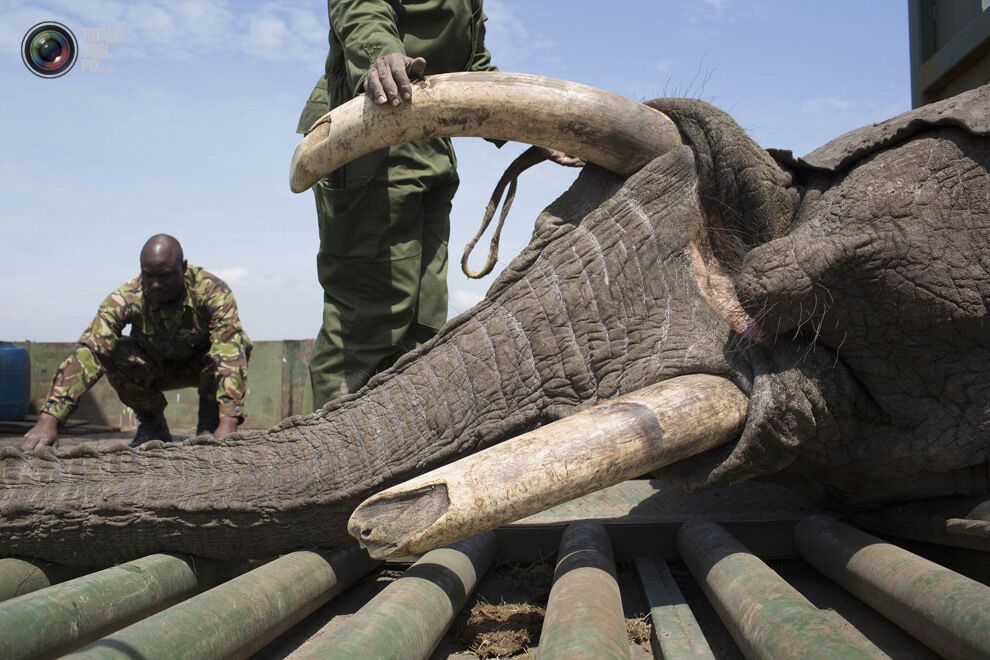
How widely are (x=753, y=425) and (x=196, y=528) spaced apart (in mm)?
1393

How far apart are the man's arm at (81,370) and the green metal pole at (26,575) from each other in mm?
1883

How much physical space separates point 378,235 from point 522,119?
1271 mm

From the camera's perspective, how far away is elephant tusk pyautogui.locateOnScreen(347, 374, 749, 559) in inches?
73.4

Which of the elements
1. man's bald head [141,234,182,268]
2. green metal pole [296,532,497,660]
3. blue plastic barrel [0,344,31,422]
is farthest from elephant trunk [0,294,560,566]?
blue plastic barrel [0,344,31,422]

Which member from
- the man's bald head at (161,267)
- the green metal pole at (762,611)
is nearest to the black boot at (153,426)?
the man's bald head at (161,267)

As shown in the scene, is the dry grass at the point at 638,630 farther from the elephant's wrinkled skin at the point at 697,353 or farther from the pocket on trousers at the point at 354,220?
the pocket on trousers at the point at 354,220

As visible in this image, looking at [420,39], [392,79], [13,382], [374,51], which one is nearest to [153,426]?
[13,382]

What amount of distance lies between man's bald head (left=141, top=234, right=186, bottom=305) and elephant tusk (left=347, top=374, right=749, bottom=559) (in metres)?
3.73

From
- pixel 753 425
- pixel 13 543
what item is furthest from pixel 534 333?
pixel 13 543

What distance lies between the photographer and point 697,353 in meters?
2.23

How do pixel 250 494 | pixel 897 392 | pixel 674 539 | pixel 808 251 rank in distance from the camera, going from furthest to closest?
pixel 674 539 < pixel 250 494 < pixel 897 392 < pixel 808 251

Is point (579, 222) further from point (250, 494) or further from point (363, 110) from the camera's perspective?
point (250, 494)

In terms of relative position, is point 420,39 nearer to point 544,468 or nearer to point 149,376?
point 544,468

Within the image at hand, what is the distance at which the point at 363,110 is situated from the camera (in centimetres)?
250
